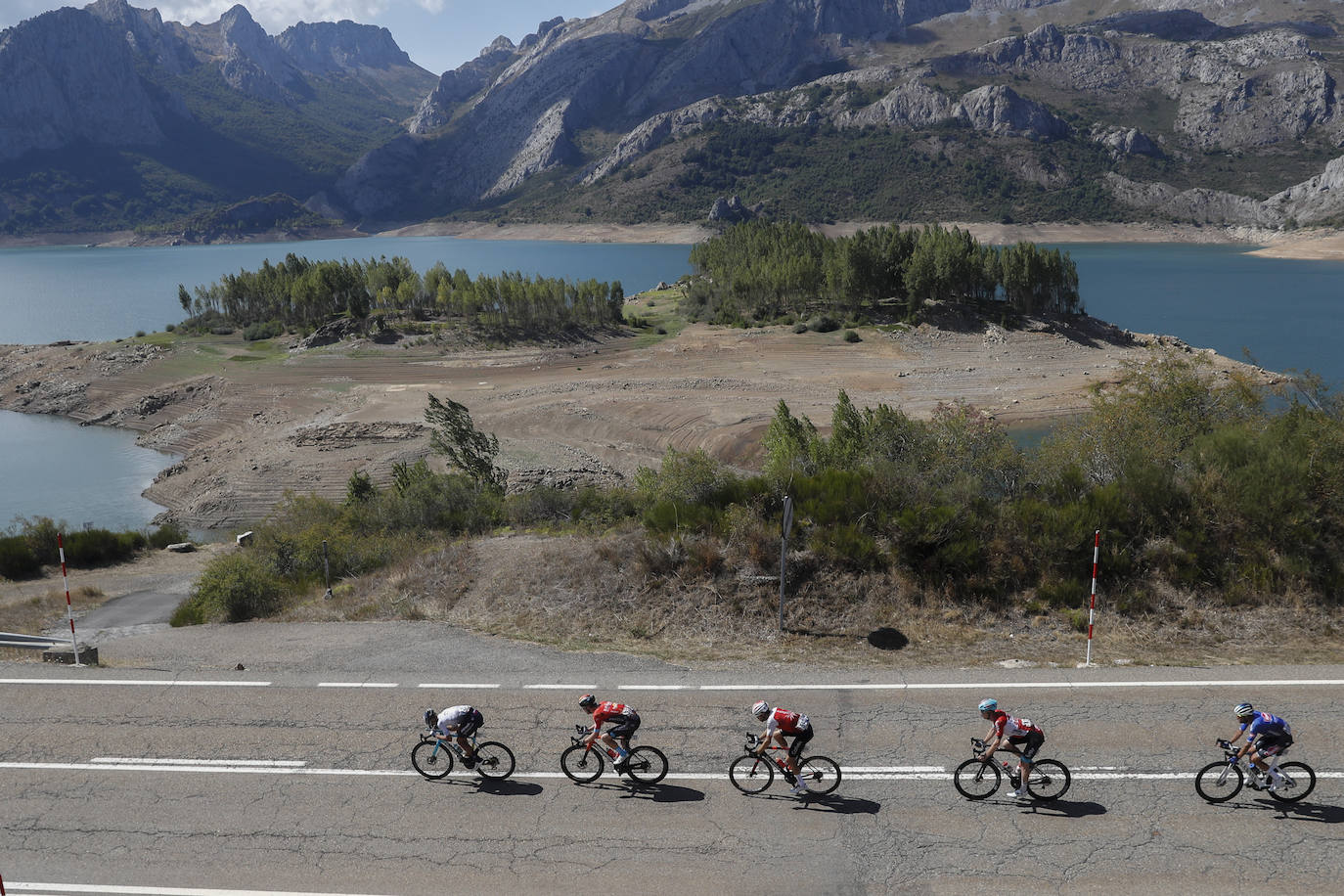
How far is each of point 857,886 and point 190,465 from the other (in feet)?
177

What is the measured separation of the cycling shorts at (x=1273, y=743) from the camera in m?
8.59

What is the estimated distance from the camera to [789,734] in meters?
9.14

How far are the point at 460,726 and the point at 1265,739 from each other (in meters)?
8.73

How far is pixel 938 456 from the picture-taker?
2138cm

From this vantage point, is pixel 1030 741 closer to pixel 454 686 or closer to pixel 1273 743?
pixel 1273 743

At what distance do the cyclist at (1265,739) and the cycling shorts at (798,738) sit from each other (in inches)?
176

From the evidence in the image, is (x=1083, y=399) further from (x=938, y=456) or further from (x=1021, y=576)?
(x=1021, y=576)

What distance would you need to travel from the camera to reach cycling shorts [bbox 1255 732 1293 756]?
8.59 m

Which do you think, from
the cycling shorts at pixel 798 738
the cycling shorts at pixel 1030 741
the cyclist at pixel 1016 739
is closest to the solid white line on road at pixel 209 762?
the cycling shorts at pixel 798 738

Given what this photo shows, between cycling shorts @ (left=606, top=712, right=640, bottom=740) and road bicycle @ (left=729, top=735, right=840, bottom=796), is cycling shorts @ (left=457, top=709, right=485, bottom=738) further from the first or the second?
road bicycle @ (left=729, top=735, right=840, bottom=796)

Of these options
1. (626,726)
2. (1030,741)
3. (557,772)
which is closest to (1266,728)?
(1030,741)

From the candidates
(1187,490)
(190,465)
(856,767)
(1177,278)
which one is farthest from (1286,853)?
(1177,278)

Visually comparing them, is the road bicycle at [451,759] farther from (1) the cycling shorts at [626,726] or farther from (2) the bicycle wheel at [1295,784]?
(2) the bicycle wheel at [1295,784]

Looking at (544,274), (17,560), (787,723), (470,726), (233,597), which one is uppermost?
(544,274)
